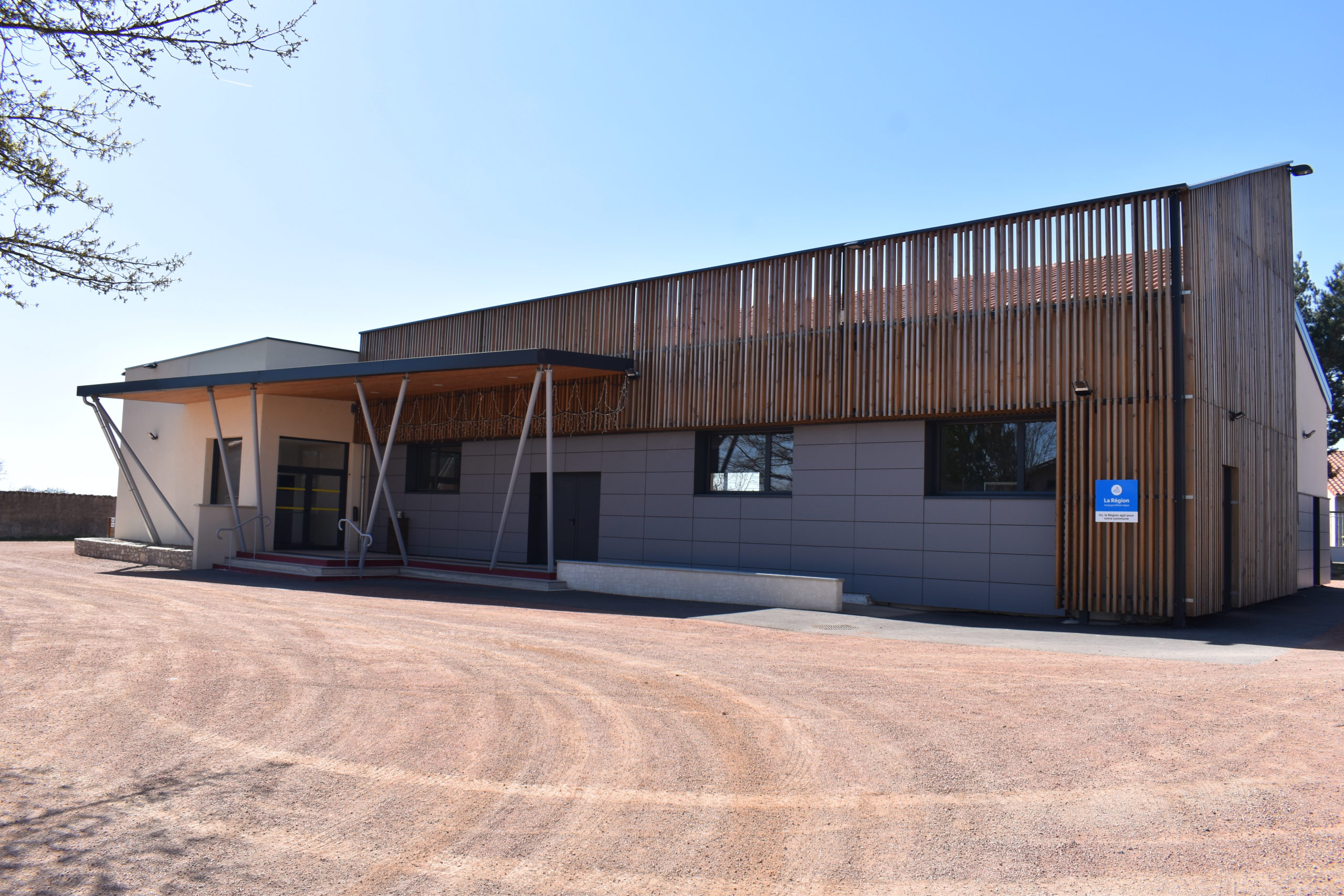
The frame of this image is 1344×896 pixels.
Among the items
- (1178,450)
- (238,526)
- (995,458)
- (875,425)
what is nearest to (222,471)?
(238,526)

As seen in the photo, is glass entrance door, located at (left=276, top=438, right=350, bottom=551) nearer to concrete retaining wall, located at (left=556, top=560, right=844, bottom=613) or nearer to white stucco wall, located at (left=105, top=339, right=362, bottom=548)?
white stucco wall, located at (left=105, top=339, right=362, bottom=548)

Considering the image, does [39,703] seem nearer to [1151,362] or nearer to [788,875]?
[788,875]

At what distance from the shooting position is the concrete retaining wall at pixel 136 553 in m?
19.7

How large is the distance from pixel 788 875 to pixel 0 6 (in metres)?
6.26

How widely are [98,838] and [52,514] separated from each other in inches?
1253

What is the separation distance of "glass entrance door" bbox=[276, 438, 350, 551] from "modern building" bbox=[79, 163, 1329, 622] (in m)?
0.08

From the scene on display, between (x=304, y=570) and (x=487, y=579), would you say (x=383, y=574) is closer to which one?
(x=304, y=570)

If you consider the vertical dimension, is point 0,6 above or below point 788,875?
above

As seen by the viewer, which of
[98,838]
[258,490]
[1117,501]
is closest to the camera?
[98,838]

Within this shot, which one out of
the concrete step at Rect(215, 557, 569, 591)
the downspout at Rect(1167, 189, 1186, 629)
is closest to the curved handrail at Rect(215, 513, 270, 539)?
the concrete step at Rect(215, 557, 569, 591)

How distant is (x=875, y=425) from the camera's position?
49.0 ft

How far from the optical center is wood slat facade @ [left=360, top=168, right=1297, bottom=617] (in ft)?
40.7

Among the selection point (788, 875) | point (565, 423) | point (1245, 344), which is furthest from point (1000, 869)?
point (565, 423)

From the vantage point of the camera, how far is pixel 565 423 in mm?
19172
